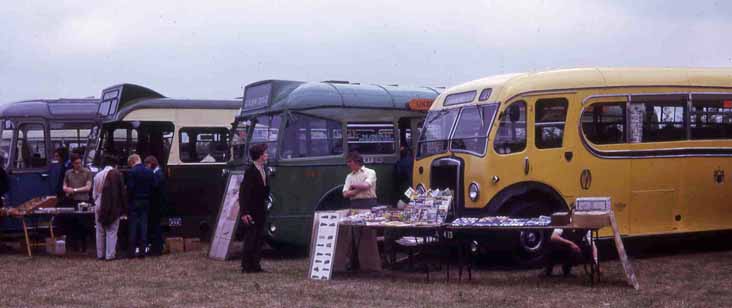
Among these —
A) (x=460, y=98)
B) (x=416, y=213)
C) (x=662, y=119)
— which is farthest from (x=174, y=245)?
(x=662, y=119)

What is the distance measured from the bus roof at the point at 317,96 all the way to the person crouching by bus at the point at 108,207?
7.69 feet

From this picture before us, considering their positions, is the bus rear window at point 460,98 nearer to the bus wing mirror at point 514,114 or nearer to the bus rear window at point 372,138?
the bus wing mirror at point 514,114

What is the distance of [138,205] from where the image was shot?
1658 centimetres

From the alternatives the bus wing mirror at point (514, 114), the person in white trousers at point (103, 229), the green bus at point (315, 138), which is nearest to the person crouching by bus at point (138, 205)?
the person in white trousers at point (103, 229)

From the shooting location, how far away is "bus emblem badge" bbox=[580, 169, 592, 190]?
47.3ft

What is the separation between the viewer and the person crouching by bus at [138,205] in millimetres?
16547

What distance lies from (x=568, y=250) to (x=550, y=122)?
2.29 meters

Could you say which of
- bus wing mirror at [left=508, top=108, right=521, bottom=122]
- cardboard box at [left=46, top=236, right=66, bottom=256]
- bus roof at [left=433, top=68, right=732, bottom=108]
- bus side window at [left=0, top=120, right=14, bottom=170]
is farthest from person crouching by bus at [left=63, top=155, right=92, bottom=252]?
bus wing mirror at [left=508, top=108, right=521, bottom=122]

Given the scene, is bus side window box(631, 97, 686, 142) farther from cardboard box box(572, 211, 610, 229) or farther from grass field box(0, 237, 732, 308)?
cardboard box box(572, 211, 610, 229)

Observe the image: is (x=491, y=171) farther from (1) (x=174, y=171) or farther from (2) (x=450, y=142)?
(1) (x=174, y=171)

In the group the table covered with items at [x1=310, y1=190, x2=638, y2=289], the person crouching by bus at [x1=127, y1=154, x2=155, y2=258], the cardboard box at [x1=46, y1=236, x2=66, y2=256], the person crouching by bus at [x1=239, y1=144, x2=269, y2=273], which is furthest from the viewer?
the cardboard box at [x1=46, y1=236, x2=66, y2=256]

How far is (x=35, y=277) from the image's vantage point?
14164mm

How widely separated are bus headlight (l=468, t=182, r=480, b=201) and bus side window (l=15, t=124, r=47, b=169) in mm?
9137

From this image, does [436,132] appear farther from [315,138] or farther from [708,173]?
[708,173]
